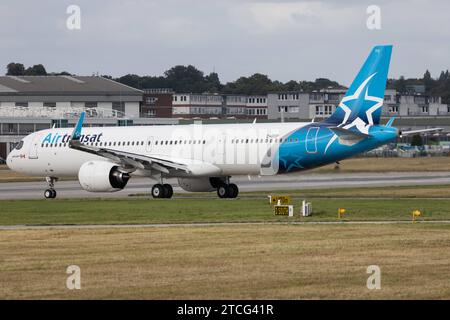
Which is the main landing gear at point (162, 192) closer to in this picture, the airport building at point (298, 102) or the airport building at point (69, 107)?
the airport building at point (69, 107)

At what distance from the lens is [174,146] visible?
55000 millimetres

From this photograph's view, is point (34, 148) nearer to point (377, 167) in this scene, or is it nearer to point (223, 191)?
point (223, 191)

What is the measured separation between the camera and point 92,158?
57281mm

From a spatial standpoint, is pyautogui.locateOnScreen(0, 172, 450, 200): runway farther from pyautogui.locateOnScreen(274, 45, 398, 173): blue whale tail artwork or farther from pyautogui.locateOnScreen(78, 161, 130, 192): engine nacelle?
pyautogui.locateOnScreen(274, 45, 398, 173): blue whale tail artwork

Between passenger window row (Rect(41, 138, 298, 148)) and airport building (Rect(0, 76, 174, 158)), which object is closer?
passenger window row (Rect(41, 138, 298, 148))

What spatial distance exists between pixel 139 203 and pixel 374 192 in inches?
544

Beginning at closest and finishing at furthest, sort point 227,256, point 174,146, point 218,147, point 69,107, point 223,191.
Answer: point 227,256, point 218,147, point 223,191, point 174,146, point 69,107

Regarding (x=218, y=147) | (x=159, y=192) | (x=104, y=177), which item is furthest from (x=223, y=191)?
(x=104, y=177)

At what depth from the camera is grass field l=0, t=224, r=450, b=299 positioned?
21172 mm

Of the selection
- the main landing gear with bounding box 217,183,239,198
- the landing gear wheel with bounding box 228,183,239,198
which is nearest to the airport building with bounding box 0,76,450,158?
the main landing gear with bounding box 217,183,239,198

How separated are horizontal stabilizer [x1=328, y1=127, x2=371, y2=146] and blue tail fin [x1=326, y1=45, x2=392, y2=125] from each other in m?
0.69

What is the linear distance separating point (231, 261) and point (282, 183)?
44224 mm
